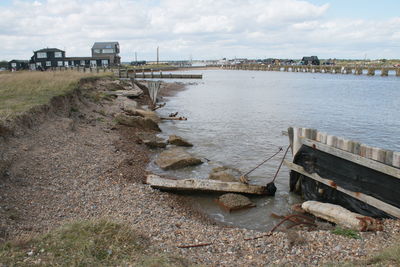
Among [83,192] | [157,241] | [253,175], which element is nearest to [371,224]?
[157,241]

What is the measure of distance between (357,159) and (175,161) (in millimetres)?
8093

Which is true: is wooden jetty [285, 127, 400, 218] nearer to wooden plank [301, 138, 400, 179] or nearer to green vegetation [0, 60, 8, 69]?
wooden plank [301, 138, 400, 179]

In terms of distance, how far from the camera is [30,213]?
8.41 meters

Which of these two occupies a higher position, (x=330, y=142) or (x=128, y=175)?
(x=330, y=142)

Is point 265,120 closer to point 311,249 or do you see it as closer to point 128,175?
point 128,175

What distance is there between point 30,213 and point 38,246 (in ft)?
7.64

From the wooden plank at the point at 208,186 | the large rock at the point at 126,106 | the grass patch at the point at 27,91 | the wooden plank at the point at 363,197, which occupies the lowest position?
the wooden plank at the point at 208,186

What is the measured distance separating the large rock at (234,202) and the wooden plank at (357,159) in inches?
107

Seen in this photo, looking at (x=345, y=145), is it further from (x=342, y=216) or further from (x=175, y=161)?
(x=175, y=161)

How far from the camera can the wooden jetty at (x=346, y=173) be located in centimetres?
858

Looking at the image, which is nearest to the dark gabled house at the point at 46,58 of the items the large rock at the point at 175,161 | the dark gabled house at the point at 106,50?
the dark gabled house at the point at 106,50

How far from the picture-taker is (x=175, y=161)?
15234mm

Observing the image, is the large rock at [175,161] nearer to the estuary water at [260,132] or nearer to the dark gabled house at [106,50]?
the estuary water at [260,132]

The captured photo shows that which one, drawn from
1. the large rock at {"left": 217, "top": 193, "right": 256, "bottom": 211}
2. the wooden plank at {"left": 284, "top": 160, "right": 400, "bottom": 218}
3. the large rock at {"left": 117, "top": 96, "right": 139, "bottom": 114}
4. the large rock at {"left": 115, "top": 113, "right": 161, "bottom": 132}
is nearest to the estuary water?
the large rock at {"left": 217, "top": 193, "right": 256, "bottom": 211}
